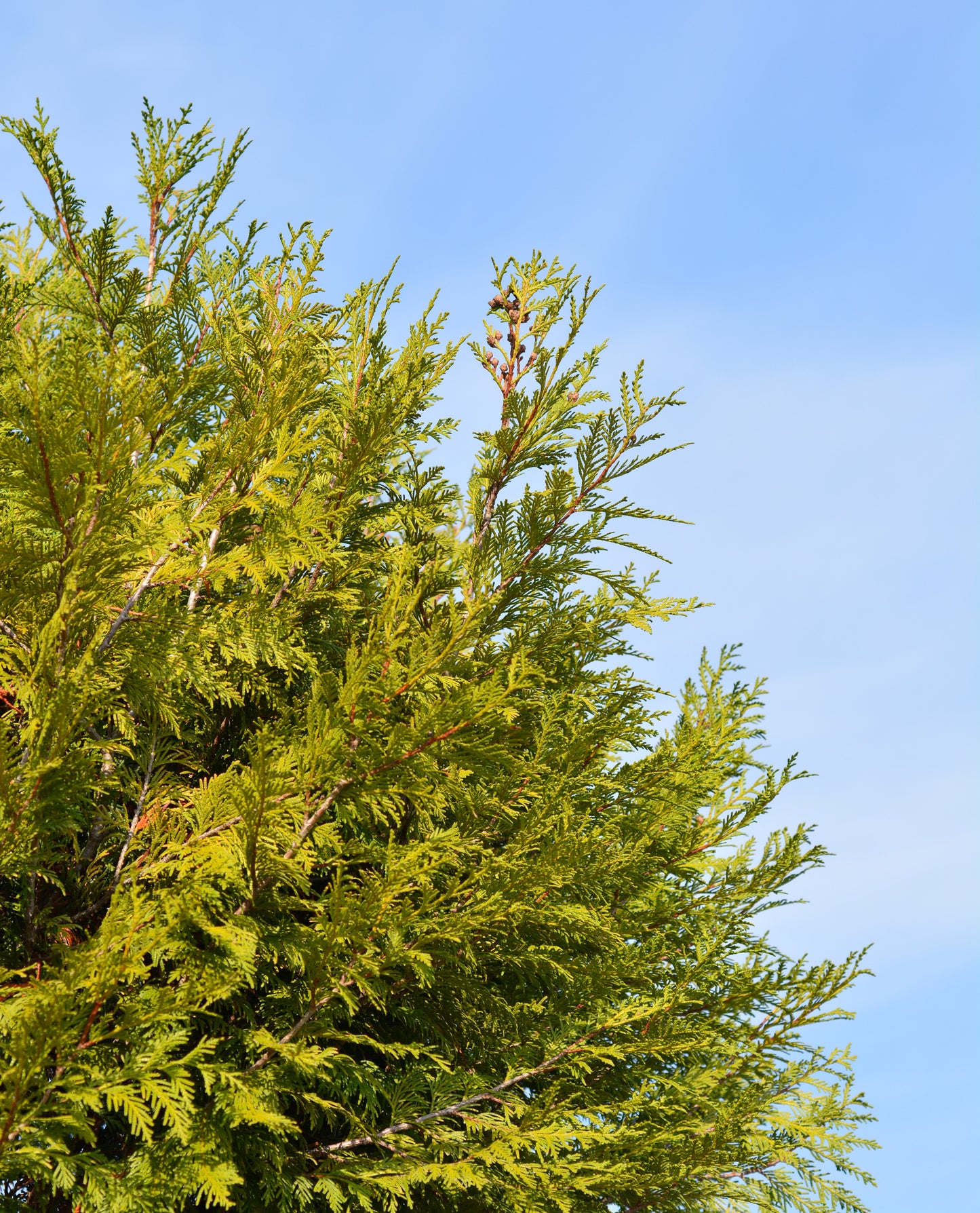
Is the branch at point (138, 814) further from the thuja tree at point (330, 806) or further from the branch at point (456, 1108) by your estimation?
the branch at point (456, 1108)

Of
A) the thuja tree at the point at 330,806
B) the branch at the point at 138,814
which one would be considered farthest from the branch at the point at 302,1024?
the branch at the point at 138,814

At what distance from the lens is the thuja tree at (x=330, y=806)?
4.77 m

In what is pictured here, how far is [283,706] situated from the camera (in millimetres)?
6004

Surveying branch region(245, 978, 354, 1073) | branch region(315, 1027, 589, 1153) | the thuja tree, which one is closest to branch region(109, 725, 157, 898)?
the thuja tree

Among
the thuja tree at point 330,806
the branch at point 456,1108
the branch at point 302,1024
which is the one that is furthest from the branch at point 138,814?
the branch at point 456,1108

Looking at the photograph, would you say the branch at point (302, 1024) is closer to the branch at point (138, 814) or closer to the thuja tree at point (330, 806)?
the thuja tree at point (330, 806)

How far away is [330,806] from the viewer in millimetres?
5457

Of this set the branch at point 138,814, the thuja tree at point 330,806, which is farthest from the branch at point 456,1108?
the branch at point 138,814

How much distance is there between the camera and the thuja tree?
477 centimetres

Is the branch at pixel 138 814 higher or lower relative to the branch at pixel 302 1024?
higher

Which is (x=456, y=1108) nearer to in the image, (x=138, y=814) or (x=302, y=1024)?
(x=302, y=1024)

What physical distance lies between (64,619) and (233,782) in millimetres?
1205

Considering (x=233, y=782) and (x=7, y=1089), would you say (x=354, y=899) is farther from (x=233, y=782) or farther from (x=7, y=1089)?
(x=7, y=1089)

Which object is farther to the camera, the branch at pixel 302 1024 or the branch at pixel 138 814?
the branch at pixel 138 814
